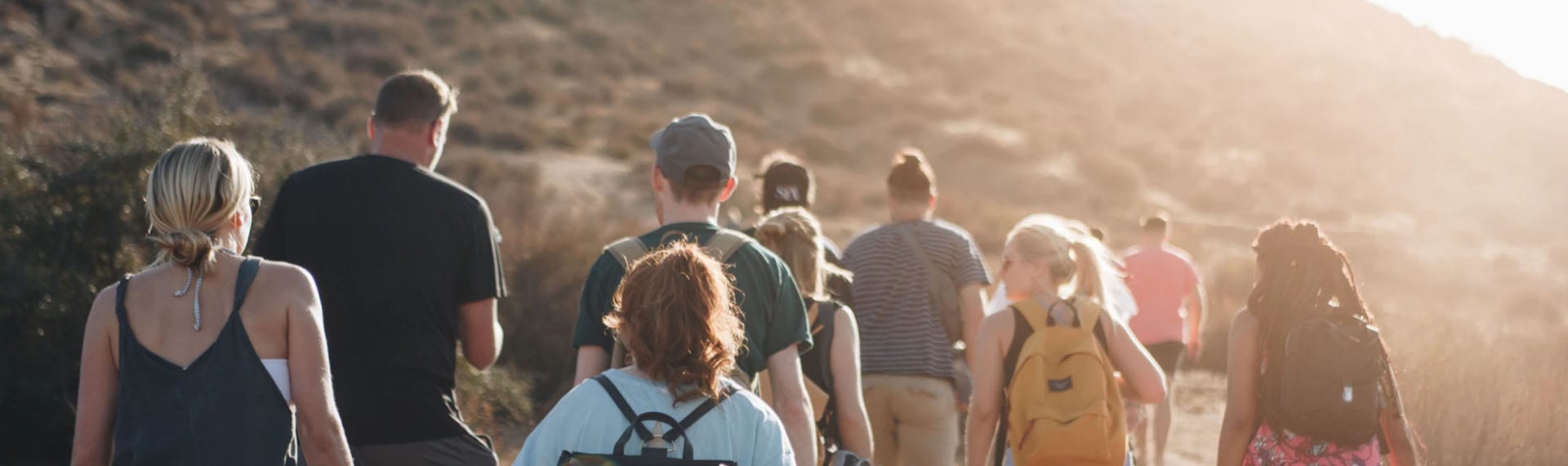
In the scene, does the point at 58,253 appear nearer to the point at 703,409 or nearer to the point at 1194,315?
the point at 1194,315

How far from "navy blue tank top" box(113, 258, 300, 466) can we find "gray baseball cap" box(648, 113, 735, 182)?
3.60 feet

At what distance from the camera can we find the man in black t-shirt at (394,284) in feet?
12.9

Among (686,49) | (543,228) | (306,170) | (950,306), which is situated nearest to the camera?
(306,170)

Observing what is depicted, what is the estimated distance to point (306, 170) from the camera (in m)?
4.03

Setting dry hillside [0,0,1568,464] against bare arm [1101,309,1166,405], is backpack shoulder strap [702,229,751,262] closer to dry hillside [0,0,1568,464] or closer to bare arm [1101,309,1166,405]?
bare arm [1101,309,1166,405]

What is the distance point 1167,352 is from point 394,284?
6383 millimetres

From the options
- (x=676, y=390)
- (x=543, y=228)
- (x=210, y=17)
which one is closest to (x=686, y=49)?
(x=210, y=17)

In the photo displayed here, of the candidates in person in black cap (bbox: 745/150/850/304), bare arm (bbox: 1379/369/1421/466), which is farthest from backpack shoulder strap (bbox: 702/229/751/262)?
bare arm (bbox: 1379/369/1421/466)

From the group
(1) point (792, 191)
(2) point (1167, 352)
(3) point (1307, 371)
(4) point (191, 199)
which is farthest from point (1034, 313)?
(2) point (1167, 352)

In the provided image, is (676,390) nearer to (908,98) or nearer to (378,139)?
(378,139)

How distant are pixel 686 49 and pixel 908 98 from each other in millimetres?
7855

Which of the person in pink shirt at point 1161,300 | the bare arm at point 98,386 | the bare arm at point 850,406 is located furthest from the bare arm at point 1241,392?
the person in pink shirt at point 1161,300

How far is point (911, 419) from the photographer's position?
19.3ft

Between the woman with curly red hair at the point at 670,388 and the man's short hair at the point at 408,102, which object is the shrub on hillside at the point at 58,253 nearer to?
the man's short hair at the point at 408,102
